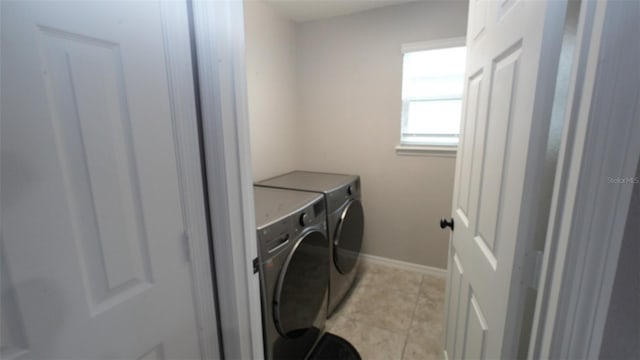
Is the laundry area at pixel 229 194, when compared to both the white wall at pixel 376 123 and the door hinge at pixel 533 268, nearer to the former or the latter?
the door hinge at pixel 533 268

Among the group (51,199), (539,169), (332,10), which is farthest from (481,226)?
(332,10)

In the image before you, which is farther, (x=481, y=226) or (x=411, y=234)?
(x=411, y=234)

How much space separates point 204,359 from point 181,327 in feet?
0.61

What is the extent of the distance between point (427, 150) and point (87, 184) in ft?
7.16

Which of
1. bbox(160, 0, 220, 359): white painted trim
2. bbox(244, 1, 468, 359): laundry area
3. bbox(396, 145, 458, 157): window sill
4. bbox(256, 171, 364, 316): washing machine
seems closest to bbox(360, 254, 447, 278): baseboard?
bbox(244, 1, 468, 359): laundry area

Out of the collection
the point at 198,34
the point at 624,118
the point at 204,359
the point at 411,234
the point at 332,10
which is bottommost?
the point at 411,234

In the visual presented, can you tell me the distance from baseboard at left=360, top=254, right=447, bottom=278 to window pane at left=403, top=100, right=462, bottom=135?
3.94ft

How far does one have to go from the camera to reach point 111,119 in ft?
2.08

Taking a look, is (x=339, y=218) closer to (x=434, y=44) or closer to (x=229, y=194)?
(x=229, y=194)

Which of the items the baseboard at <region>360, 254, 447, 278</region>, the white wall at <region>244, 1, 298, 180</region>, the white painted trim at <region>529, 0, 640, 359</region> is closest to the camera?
the white painted trim at <region>529, 0, 640, 359</region>

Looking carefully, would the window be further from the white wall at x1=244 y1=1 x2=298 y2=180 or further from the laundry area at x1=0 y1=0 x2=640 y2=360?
the laundry area at x1=0 y1=0 x2=640 y2=360

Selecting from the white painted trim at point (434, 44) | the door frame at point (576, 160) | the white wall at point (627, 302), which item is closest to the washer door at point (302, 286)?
the door frame at point (576, 160)

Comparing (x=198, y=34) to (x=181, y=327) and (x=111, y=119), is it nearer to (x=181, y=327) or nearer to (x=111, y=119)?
(x=111, y=119)

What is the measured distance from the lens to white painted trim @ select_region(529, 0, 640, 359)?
427 mm
